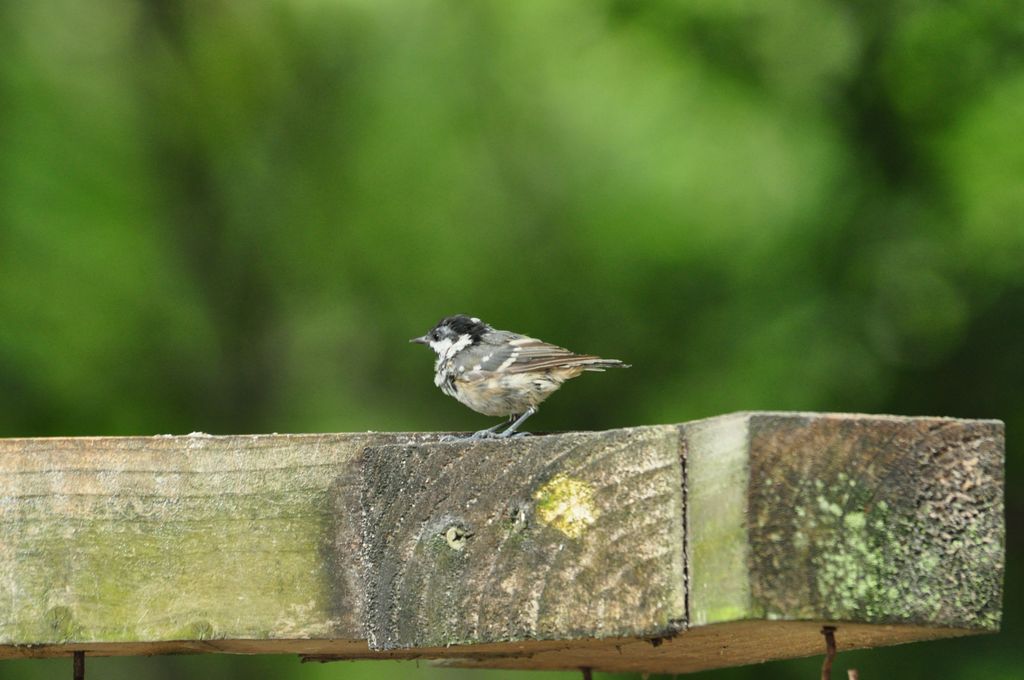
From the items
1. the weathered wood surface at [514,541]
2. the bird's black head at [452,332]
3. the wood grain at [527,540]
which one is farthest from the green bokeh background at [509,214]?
the wood grain at [527,540]

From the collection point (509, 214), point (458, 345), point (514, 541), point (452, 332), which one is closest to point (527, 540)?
point (514, 541)

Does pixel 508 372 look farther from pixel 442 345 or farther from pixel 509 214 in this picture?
pixel 509 214

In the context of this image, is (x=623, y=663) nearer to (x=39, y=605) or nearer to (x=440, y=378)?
(x=39, y=605)

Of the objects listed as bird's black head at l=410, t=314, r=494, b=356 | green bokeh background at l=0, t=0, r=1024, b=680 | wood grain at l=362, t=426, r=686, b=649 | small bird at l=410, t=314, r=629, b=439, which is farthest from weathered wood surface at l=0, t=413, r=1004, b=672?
green bokeh background at l=0, t=0, r=1024, b=680

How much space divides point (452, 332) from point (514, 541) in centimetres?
301

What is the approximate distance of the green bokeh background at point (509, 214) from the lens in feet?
25.3

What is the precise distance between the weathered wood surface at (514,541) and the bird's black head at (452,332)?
2.23m

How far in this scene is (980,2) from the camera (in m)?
7.78

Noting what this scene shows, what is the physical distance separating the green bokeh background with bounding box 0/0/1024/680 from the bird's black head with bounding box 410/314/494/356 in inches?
97.0

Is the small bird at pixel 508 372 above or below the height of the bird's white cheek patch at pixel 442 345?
below

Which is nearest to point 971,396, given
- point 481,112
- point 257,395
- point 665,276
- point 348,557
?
point 665,276

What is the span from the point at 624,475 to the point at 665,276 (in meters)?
5.44

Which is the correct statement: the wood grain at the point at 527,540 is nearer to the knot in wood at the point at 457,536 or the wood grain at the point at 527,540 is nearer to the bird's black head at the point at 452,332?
the knot in wood at the point at 457,536

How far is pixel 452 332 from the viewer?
5.55 metres
